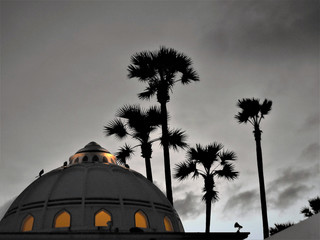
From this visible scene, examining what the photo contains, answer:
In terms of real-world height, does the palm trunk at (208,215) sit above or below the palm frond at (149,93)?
below

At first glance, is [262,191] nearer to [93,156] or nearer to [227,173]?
[227,173]

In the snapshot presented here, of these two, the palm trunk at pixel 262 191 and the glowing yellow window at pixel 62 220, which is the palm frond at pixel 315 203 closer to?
the palm trunk at pixel 262 191

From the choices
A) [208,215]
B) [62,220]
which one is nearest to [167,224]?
[208,215]

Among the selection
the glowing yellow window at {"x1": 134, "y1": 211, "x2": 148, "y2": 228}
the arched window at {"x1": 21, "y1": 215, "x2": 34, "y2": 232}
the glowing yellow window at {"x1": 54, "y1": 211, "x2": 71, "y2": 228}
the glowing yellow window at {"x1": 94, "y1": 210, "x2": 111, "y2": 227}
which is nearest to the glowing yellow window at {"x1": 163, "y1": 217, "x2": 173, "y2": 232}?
the glowing yellow window at {"x1": 134, "y1": 211, "x2": 148, "y2": 228}

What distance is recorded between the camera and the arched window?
23752 millimetres

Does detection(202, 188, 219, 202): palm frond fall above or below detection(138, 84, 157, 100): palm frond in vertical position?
below

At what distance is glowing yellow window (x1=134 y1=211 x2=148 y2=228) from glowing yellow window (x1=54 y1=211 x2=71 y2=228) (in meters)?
4.21

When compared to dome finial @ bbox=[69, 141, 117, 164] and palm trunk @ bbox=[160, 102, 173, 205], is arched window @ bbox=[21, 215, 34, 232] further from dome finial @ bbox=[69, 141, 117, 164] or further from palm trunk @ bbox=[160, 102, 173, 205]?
palm trunk @ bbox=[160, 102, 173, 205]

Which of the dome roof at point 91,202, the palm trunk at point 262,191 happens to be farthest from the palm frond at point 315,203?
the dome roof at point 91,202

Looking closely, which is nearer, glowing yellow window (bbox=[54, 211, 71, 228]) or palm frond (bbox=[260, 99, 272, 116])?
glowing yellow window (bbox=[54, 211, 71, 228])

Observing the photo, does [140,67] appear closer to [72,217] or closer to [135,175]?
[135,175]

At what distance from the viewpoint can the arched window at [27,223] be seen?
23.8m

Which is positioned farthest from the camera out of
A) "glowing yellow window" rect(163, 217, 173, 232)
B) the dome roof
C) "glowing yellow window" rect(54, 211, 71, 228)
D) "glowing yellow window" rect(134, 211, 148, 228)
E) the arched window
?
"glowing yellow window" rect(163, 217, 173, 232)

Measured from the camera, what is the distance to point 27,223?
24.2 m
